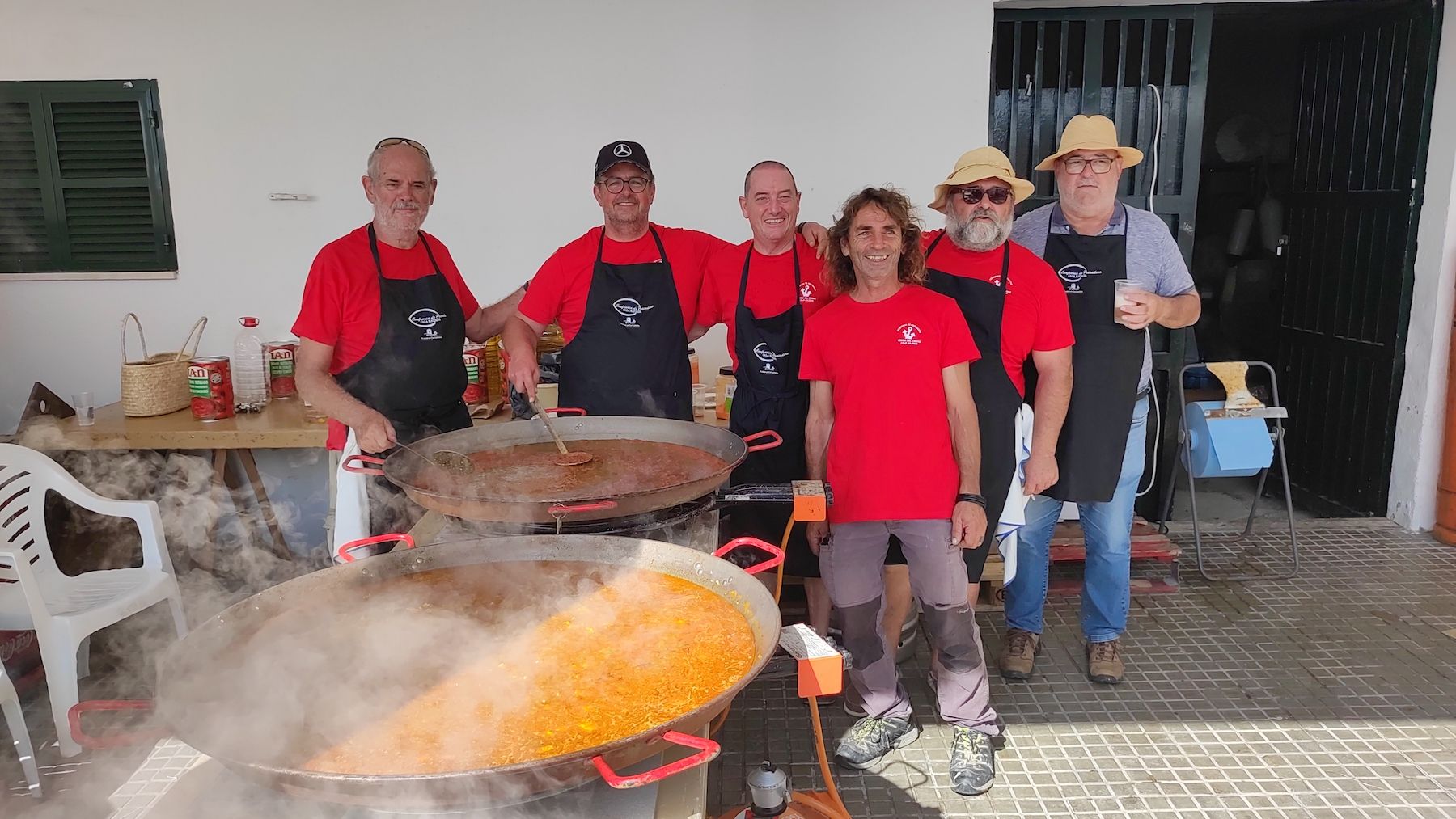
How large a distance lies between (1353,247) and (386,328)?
5.73 metres

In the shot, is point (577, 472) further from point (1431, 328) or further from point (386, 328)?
point (1431, 328)

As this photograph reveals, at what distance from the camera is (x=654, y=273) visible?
138 inches

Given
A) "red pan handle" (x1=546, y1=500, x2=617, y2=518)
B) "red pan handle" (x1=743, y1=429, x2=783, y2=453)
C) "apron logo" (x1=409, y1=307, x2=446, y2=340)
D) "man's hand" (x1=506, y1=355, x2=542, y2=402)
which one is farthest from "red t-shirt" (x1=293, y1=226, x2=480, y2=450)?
"red pan handle" (x1=546, y1=500, x2=617, y2=518)

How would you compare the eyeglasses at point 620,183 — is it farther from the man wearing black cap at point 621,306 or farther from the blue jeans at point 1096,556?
the blue jeans at point 1096,556

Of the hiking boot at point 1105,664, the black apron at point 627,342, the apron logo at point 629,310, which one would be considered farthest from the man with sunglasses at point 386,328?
the hiking boot at point 1105,664

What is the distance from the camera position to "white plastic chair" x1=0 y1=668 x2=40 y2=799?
9.58 ft

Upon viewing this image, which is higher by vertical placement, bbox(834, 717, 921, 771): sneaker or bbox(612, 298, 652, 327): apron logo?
bbox(612, 298, 652, 327): apron logo

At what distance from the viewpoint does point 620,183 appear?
11.2 ft

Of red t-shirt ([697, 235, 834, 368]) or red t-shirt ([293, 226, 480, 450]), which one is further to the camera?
red t-shirt ([697, 235, 834, 368])

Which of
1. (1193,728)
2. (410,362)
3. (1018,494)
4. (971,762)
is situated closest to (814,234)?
(1018,494)

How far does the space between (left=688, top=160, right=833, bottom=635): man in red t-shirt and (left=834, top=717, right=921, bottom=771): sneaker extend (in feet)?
2.51

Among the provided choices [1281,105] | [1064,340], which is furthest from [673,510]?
[1281,105]

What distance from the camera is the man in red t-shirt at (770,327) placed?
3.36m

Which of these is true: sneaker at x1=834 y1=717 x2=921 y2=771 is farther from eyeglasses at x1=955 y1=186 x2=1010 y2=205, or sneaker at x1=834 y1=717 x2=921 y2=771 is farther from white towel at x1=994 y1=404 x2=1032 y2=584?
eyeglasses at x1=955 y1=186 x2=1010 y2=205
